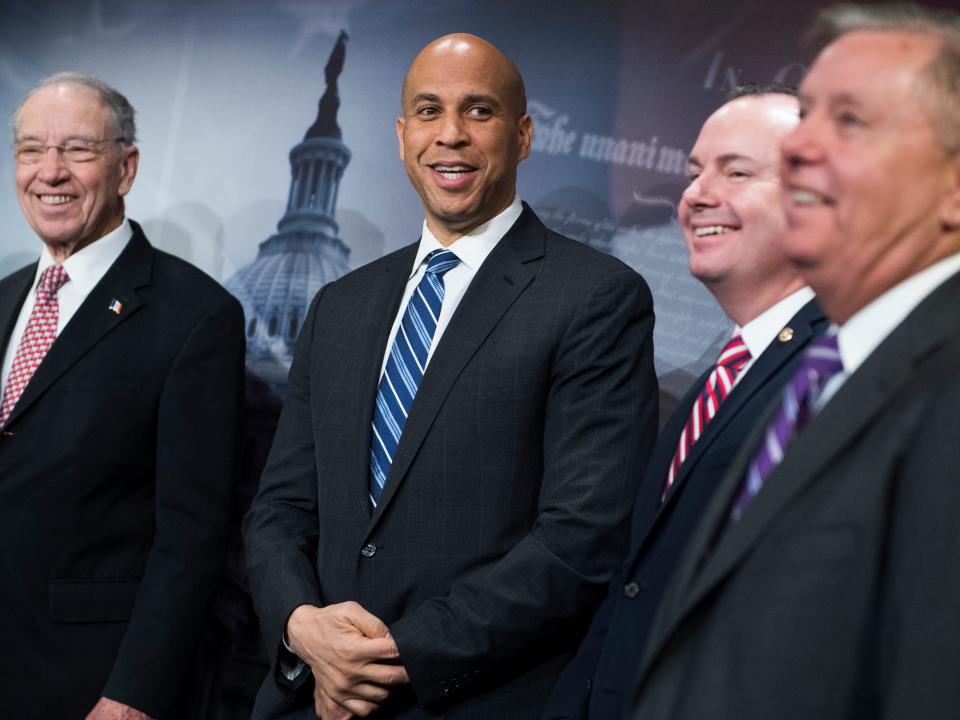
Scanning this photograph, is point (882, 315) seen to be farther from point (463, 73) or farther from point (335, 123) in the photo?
point (335, 123)

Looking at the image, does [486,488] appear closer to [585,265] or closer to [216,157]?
[585,265]

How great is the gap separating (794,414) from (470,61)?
1.48m

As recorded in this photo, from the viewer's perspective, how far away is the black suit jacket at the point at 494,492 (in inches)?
88.3

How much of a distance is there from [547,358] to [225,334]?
1.10 m

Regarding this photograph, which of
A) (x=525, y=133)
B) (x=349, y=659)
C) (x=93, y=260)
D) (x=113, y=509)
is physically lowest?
(x=349, y=659)

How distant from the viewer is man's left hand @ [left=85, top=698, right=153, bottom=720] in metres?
2.85

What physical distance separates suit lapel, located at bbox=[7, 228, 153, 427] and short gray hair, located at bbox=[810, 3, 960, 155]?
2.15 m

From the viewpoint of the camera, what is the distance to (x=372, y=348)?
8.50 ft

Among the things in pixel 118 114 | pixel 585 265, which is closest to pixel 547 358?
→ pixel 585 265

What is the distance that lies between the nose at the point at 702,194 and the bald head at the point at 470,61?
2.06 ft

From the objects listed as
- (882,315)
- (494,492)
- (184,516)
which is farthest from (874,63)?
(184,516)

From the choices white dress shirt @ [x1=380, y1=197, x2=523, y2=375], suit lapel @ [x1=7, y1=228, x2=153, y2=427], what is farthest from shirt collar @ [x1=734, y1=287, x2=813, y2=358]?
suit lapel @ [x1=7, y1=228, x2=153, y2=427]

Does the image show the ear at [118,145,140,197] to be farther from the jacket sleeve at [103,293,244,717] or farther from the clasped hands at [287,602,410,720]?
the clasped hands at [287,602,410,720]

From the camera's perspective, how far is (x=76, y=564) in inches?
116
